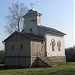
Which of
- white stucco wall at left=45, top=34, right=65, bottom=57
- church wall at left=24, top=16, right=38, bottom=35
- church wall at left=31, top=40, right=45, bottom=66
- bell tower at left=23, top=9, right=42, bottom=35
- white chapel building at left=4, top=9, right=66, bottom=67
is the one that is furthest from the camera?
bell tower at left=23, top=9, right=42, bottom=35

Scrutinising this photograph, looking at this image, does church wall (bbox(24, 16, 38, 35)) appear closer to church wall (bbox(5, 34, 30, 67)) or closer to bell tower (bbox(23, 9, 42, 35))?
bell tower (bbox(23, 9, 42, 35))

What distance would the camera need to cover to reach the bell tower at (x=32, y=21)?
129 ft

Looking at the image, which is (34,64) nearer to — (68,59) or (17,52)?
(17,52)

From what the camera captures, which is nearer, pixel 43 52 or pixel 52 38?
pixel 43 52

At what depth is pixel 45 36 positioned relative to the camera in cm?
3756

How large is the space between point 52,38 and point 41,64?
7.93m

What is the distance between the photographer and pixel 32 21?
40188 millimetres

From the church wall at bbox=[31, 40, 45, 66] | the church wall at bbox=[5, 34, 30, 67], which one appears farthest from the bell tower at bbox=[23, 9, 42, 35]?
the church wall at bbox=[5, 34, 30, 67]

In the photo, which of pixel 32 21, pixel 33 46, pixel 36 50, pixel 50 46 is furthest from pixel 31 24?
pixel 33 46

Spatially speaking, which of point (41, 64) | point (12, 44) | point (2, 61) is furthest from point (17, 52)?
point (2, 61)

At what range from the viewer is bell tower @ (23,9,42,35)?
3938 centimetres

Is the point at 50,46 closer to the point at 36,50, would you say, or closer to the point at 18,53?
the point at 36,50

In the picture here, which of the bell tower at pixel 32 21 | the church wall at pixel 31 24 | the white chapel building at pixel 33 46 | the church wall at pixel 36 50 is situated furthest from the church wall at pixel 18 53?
the bell tower at pixel 32 21

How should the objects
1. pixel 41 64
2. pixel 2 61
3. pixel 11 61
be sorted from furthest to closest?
pixel 2 61 → pixel 11 61 → pixel 41 64
